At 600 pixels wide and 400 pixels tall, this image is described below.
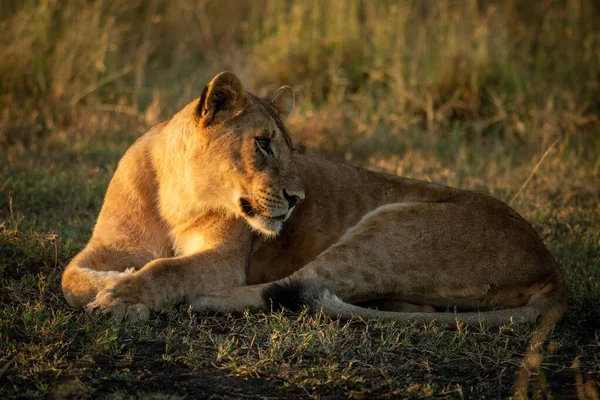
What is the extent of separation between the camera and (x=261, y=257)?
4145 mm

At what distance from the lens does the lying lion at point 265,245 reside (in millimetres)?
3715

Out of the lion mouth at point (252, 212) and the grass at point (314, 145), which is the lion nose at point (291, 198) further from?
the grass at point (314, 145)

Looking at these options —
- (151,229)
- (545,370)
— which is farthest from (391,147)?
(545,370)

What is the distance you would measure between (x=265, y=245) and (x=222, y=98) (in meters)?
0.81

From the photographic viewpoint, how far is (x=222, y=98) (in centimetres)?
385

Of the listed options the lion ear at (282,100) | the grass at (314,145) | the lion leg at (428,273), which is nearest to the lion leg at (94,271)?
the grass at (314,145)

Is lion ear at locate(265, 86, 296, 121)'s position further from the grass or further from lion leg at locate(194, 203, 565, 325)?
the grass

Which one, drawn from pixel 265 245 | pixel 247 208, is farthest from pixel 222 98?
pixel 265 245

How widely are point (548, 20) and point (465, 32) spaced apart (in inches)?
57.5

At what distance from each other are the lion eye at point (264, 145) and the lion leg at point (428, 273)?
56cm

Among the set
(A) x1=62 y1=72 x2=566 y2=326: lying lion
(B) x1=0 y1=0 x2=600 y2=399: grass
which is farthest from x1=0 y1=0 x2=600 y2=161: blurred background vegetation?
A: (A) x1=62 y1=72 x2=566 y2=326: lying lion

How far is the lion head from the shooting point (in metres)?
3.80

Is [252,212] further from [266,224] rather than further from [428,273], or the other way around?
[428,273]

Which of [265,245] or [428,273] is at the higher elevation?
[265,245]
